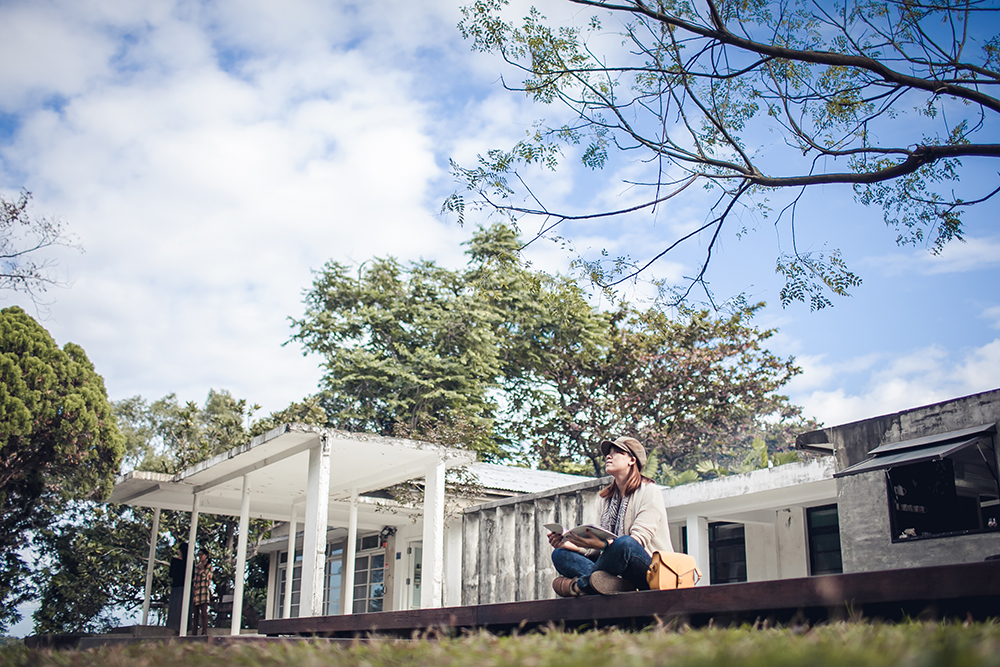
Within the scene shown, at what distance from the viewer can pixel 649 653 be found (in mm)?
1496

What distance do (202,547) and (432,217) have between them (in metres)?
13.9

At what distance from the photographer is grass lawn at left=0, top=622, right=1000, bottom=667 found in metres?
1.22

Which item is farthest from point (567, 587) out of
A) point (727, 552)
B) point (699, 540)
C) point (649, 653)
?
point (727, 552)

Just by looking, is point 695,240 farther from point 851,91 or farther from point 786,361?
point 786,361

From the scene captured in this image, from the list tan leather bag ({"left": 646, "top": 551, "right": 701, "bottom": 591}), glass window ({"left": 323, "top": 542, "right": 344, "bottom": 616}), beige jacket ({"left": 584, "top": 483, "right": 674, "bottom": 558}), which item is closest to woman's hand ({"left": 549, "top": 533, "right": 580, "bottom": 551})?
beige jacket ({"left": 584, "top": 483, "right": 674, "bottom": 558})

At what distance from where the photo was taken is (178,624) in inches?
507

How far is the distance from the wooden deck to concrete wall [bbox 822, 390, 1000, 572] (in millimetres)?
5975

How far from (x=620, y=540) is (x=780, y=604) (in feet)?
3.56

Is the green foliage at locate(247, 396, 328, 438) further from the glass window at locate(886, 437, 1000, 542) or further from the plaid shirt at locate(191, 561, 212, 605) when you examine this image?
the glass window at locate(886, 437, 1000, 542)

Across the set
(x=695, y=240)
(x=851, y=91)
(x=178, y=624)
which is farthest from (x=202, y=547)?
(x=851, y=91)

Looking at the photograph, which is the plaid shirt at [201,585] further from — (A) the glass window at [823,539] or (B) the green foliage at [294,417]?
(A) the glass window at [823,539]

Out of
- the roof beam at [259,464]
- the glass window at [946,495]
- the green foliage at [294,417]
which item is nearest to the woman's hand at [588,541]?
the roof beam at [259,464]

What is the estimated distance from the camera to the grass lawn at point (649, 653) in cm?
122

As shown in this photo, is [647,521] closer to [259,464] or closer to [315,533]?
[315,533]
